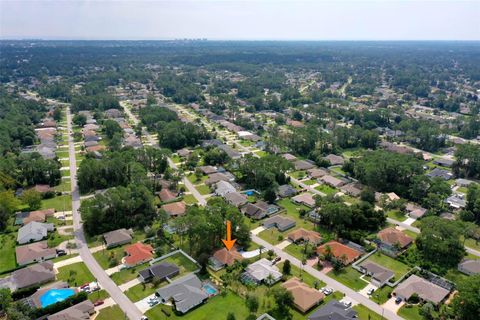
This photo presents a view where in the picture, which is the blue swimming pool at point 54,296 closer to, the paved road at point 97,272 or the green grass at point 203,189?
the paved road at point 97,272

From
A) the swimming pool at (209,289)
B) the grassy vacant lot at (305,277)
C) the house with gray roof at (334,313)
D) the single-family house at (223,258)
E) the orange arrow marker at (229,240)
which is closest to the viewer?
the house with gray roof at (334,313)

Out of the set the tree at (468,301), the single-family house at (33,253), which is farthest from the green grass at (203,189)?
the tree at (468,301)

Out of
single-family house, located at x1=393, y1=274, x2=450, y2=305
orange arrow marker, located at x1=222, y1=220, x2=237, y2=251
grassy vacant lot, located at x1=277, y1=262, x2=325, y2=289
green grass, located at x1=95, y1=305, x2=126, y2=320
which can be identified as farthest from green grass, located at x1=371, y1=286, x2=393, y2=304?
green grass, located at x1=95, y1=305, x2=126, y2=320

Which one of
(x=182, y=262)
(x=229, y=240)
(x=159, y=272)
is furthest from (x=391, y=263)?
(x=159, y=272)

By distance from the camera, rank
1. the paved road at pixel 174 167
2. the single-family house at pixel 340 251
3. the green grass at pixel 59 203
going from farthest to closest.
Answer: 1. the paved road at pixel 174 167
2. the green grass at pixel 59 203
3. the single-family house at pixel 340 251

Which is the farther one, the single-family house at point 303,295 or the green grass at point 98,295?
the green grass at point 98,295

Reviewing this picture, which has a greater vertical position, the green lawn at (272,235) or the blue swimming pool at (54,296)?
the blue swimming pool at (54,296)

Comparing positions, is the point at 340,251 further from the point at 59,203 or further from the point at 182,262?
the point at 59,203

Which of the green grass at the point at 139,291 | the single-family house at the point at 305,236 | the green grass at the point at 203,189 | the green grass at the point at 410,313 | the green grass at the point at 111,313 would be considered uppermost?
the single-family house at the point at 305,236
